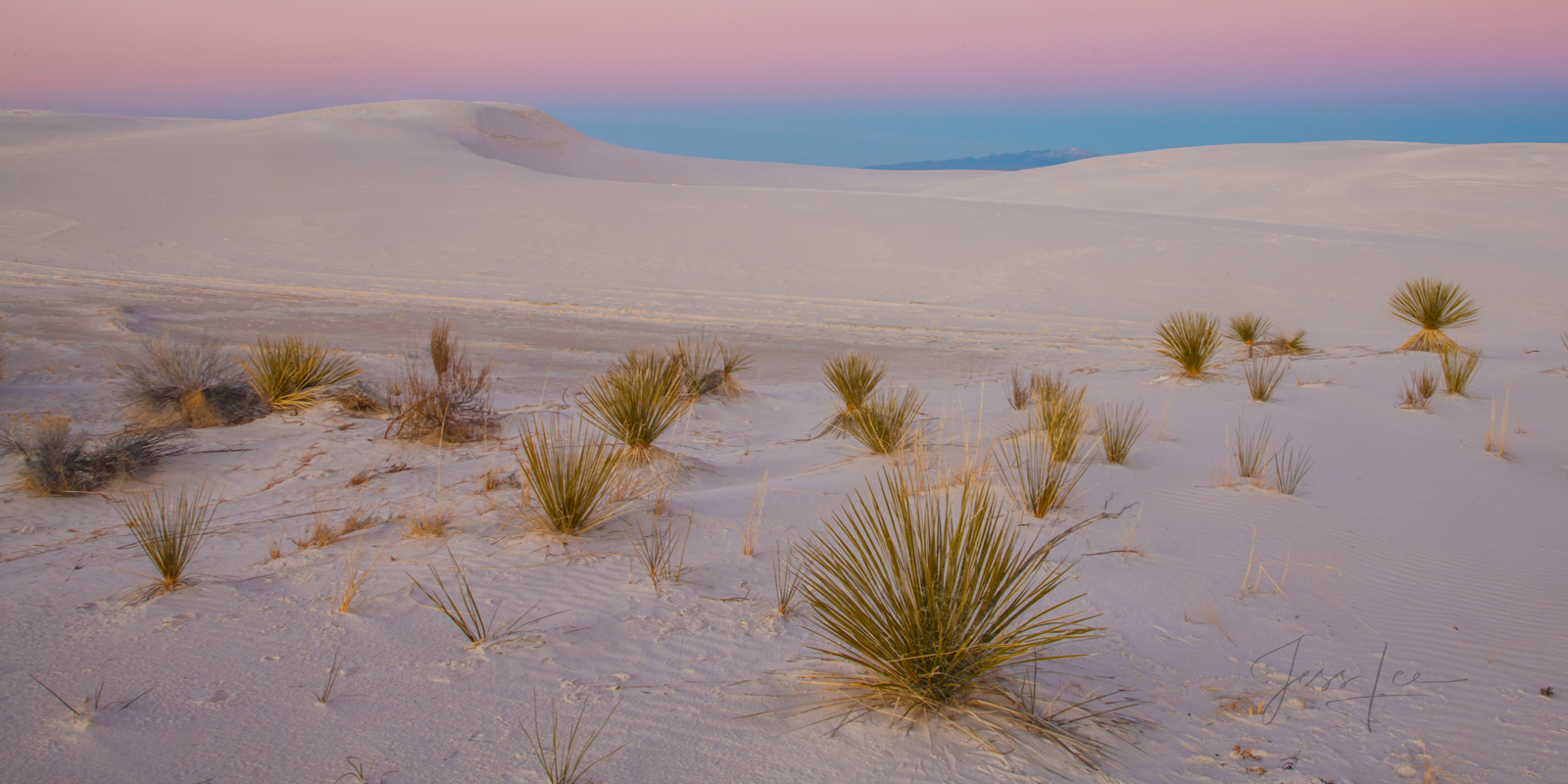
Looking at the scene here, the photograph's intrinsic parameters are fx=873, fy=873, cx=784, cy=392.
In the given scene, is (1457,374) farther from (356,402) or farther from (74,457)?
(74,457)

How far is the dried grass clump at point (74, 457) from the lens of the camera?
4973mm

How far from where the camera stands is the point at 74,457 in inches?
202

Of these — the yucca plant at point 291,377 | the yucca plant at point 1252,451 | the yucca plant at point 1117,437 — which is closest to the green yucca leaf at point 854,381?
the yucca plant at point 1117,437

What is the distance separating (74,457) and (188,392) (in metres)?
1.70

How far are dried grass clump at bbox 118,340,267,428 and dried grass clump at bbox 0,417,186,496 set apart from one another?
97cm

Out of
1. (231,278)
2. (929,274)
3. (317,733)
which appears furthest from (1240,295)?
(231,278)

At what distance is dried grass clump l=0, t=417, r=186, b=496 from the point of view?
4.97 meters

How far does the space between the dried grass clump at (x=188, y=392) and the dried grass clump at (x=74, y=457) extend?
0.97m

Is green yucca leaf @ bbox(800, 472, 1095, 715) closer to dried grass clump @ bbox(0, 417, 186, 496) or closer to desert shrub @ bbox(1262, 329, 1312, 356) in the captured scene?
dried grass clump @ bbox(0, 417, 186, 496)

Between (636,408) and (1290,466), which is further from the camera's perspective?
(636,408)

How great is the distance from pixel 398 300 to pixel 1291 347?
46.6 feet

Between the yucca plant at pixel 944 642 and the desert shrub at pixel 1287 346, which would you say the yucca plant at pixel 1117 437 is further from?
the desert shrub at pixel 1287 346
